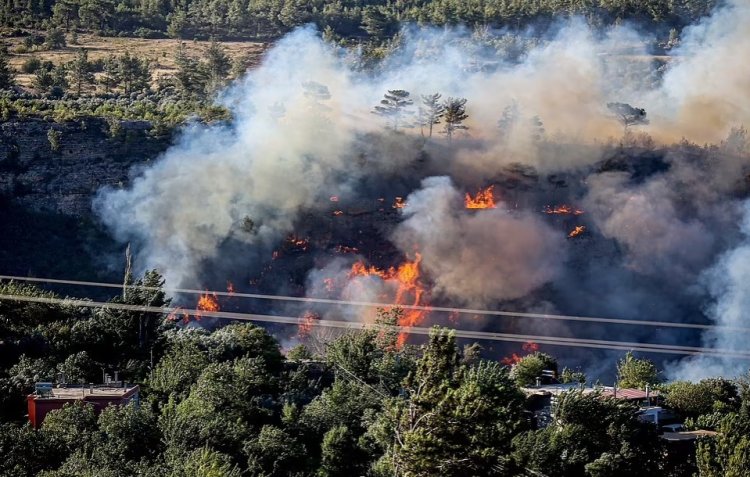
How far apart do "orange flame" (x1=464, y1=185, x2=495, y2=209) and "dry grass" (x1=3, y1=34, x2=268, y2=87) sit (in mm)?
35090

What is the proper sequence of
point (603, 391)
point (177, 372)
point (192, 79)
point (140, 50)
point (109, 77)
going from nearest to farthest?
point (603, 391) → point (177, 372) → point (192, 79) → point (109, 77) → point (140, 50)

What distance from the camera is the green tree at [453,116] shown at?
282ft

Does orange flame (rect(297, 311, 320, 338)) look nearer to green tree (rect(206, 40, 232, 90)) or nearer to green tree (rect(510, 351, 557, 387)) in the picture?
green tree (rect(510, 351, 557, 387))

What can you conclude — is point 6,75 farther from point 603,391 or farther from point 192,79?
point 603,391

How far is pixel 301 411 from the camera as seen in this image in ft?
169

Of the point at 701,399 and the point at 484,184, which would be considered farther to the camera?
the point at 484,184

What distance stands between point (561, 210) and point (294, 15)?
176ft

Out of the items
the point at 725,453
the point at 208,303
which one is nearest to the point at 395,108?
the point at 208,303

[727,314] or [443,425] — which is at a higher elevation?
[443,425]

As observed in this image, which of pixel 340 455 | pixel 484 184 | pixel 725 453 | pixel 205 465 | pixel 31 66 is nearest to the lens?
pixel 205 465

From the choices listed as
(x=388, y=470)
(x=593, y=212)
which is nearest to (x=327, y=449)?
(x=388, y=470)

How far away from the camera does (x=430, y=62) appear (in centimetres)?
10681

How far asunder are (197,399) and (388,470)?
10548 millimetres

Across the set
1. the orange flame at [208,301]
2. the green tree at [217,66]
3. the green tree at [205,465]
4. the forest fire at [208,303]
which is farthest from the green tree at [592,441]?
the green tree at [217,66]
